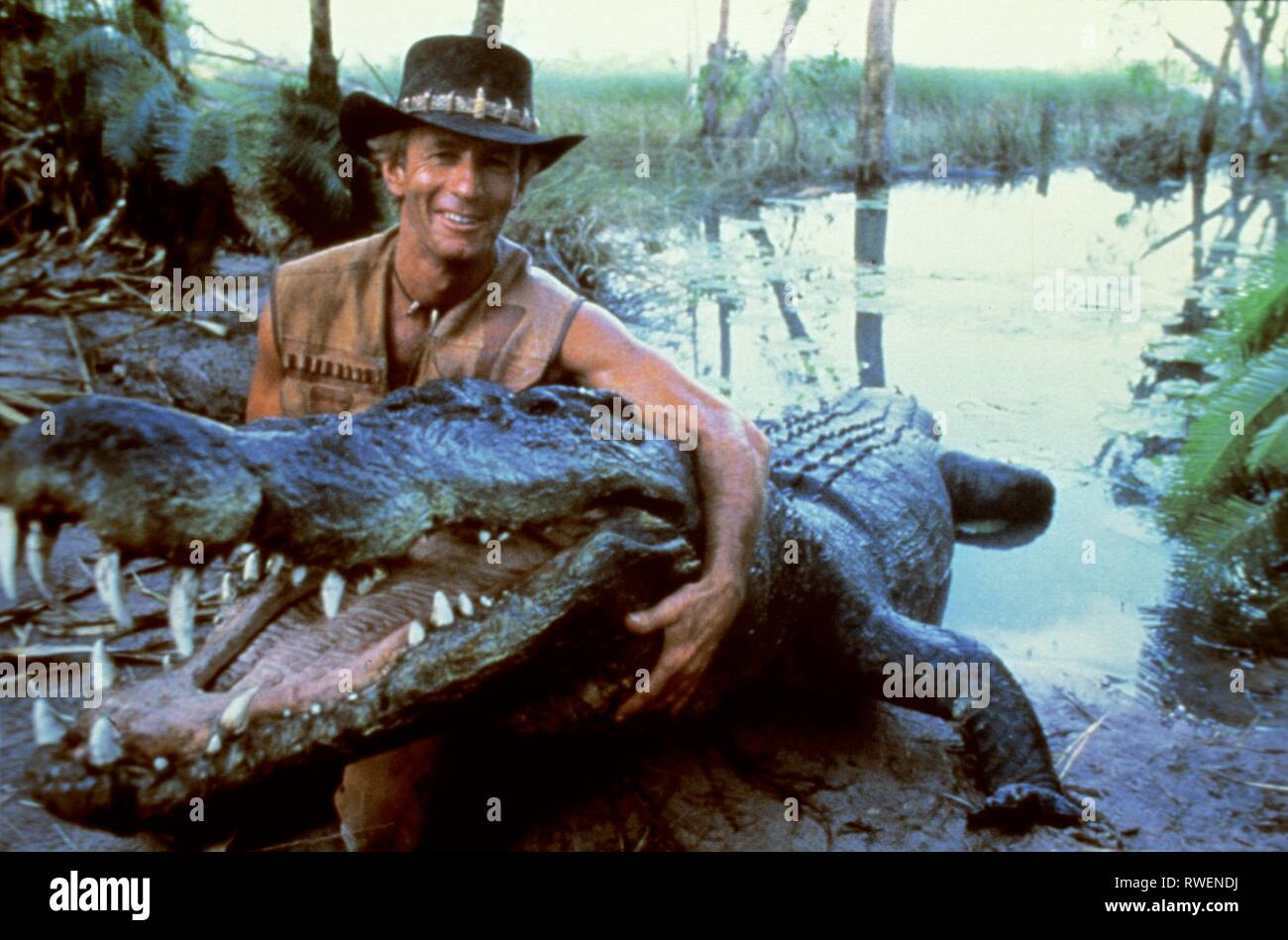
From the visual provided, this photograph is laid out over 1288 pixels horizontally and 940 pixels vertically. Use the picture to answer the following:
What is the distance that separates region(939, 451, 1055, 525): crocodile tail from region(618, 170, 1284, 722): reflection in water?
0.43 ft

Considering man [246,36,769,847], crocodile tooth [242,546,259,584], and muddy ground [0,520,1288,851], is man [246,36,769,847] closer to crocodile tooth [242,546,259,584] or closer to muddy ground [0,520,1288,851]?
muddy ground [0,520,1288,851]

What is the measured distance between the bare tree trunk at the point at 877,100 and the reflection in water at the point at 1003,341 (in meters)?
0.78

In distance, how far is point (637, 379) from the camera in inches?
112

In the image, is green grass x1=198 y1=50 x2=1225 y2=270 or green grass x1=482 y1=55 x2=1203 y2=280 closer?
green grass x1=198 y1=50 x2=1225 y2=270

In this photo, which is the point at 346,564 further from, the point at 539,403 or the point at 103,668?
the point at 539,403

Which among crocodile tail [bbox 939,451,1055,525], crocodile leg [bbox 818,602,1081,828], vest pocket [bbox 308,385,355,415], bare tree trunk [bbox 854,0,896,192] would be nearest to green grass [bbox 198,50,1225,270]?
bare tree trunk [bbox 854,0,896,192]

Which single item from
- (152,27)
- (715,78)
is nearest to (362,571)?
(152,27)

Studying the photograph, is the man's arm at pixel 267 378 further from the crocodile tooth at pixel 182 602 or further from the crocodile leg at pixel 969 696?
the crocodile leg at pixel 969 696

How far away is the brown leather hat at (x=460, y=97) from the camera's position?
106 inches

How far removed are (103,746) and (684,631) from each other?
3.67ft

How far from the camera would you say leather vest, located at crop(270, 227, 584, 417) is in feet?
9.45

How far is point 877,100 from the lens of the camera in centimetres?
1446

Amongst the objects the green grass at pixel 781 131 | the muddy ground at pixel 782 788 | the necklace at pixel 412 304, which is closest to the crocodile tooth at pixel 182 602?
the muddy ground at pixel 782 788
